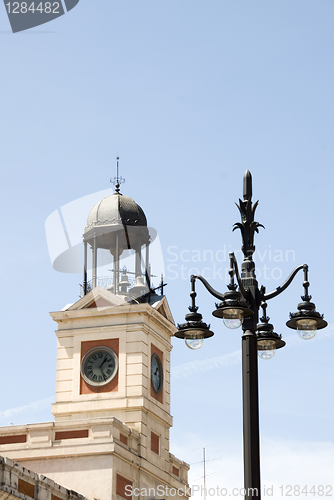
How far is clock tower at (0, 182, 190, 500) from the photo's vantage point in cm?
4075

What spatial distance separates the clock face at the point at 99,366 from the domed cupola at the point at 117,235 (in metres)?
3.51

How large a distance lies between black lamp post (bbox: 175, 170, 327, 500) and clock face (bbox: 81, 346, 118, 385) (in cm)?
2868

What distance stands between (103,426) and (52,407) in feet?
16.6

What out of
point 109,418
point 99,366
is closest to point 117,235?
point 99,366

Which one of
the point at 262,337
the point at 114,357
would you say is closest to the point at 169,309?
the point at 114,357

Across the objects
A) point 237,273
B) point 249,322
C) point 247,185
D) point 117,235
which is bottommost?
point 249,322

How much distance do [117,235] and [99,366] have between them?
7198mm

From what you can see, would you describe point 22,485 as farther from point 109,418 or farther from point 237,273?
point 237,273

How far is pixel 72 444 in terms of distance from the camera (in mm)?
40938

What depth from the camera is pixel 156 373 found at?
4653cm

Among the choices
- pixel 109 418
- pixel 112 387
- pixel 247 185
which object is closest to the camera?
pixel 247 185

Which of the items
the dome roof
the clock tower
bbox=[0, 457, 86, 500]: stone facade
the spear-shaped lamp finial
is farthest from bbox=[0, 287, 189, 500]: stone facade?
the spear-shaped lamp finial

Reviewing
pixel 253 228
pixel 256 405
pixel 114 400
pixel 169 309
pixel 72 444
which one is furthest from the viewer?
pixel 169 309

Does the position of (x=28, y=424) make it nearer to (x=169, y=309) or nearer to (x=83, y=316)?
(x=83, y=316)
